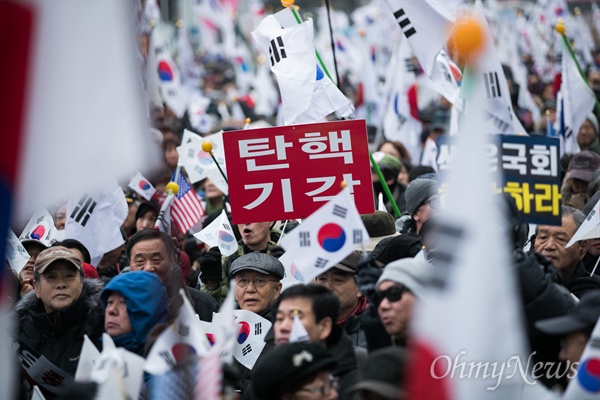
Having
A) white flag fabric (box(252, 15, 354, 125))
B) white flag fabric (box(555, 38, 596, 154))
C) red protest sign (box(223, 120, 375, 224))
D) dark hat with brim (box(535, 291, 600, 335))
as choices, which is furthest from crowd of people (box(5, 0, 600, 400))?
white flag fabric (box(555, 38, 596, 154))

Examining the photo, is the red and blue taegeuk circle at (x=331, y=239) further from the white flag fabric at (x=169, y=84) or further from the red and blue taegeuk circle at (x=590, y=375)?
the white flag fabric at (x=169, y=84)

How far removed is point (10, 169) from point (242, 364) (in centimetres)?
329

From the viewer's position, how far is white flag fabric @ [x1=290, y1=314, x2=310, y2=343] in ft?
17.7

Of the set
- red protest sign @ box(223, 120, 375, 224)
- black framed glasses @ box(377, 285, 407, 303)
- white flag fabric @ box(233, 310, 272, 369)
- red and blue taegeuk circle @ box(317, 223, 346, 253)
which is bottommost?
white flag fabric @ box(233, 310, 272, 369)

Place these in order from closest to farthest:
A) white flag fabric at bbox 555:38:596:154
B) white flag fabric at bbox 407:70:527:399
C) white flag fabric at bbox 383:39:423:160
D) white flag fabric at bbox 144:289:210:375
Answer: white flag fabric at bbox 407:70:527:399
white flag fabric at bbox 144:289:210:375
white flag fabric at bbox 555:38:596:154
white flag fabric at bbox 383:39:423:160

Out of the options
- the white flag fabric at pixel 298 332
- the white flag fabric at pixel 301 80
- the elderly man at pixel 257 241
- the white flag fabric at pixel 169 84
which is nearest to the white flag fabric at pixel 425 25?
the white flag fabric at pixel 301 80

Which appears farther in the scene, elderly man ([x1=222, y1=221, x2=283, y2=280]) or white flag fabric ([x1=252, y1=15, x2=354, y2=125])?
white flag fabric ([x1=252, y1=15, x2=354, y2=125])

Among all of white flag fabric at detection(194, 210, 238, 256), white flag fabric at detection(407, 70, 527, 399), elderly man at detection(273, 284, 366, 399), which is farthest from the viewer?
white flag fabric at detection(194, 210, 238, 256)

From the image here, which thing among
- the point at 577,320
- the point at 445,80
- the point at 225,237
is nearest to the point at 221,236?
the point at 225,237

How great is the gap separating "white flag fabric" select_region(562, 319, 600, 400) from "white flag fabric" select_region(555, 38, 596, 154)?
23.6 ft

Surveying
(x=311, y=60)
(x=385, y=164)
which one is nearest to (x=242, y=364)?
(x=311, y=60)

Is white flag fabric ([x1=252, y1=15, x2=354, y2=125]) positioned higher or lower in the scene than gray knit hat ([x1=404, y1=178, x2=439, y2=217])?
higher

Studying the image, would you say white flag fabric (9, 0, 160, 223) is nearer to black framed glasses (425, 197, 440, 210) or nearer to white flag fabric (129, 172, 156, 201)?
black framed glasses (425, 197, 440, 210)

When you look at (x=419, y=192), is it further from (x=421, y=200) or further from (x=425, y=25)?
(x=425, y=25)
